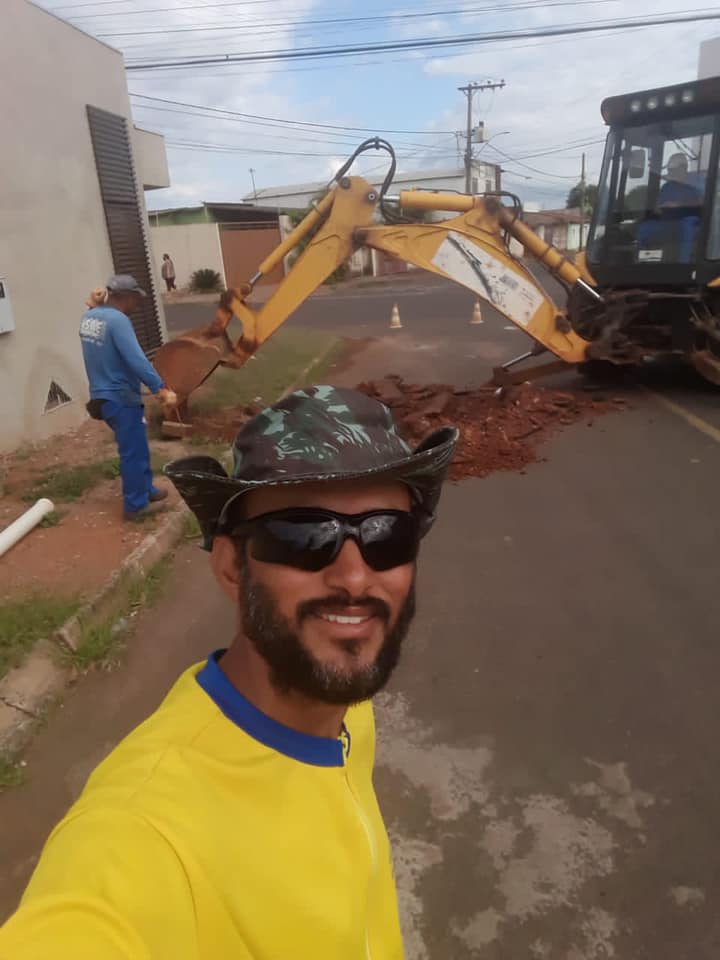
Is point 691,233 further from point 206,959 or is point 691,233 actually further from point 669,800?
point 206,959

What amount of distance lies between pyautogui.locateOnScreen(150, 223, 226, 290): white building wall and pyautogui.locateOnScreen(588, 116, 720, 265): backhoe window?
25.9 meters

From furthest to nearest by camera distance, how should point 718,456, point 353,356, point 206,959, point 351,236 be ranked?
point 353,356
point 351,236
point 718,456
point 206,959

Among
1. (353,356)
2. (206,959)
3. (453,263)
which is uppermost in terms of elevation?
(453,263)

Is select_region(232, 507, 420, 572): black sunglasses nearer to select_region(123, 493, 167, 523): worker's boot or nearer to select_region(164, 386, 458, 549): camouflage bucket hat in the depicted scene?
select_region(164, 386, 458, 549): camouflage bucket hat

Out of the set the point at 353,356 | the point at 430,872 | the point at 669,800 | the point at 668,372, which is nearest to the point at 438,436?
the point at 430,872

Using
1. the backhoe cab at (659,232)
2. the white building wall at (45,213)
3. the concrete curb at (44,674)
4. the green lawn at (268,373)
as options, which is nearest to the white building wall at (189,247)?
the green lawn at (268,373)

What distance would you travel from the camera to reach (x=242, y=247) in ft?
111

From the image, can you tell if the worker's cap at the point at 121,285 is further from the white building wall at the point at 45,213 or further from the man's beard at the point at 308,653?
the man's beard at the point at 308,653

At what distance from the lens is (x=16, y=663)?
367cm

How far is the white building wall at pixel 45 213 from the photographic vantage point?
7445 millimetres

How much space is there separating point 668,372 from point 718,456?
3836 mm

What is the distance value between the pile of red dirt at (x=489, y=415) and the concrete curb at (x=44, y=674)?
11.1 ft

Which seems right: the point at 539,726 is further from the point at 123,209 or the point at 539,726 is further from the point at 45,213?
the point at 123,209

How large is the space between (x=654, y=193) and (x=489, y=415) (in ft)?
12.1
